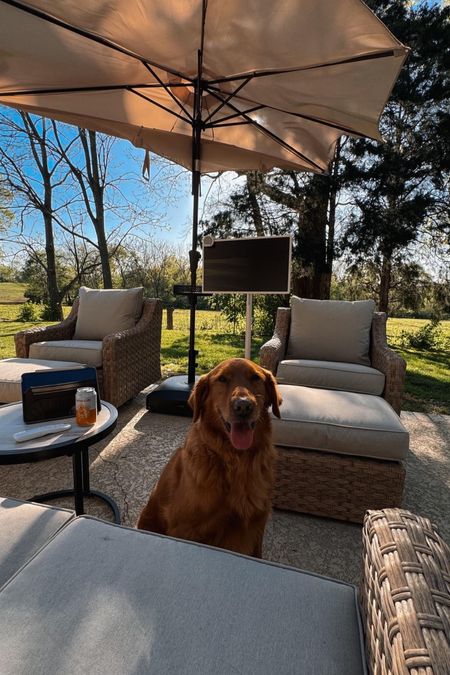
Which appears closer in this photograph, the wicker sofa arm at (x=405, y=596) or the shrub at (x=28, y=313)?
the wicker sofa arm at (x=405, y=596)

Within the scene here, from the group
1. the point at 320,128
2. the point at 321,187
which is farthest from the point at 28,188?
the point at 320,128

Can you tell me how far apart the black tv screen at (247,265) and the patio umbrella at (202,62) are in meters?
0.20

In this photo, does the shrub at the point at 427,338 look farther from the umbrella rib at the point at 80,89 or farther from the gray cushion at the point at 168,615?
the gray cushion at the point at 168,615

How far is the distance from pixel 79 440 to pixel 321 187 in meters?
6.14

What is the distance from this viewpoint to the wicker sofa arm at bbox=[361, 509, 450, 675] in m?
0.48

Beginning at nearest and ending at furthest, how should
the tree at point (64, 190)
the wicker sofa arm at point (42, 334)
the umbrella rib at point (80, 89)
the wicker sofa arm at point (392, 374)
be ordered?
the wicker sofa arm at point (392, 374)
the umbrella rib at point (80, 89)
the wicker sofa arm at point (42, 334)
the tree at point (64, 190)

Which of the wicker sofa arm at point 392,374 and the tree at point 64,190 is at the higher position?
the tree at point 64,190

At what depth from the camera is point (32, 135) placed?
771 cm

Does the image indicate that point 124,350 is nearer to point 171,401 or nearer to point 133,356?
point 133,356

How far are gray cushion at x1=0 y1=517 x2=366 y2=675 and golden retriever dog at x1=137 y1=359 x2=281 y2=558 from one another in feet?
1.45

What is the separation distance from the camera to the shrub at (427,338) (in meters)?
7.82

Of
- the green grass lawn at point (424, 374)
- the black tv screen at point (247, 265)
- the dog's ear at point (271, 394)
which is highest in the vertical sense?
the black tv screen at point (247, 265)

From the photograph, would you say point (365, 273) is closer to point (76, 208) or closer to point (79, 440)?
point (79, 440)

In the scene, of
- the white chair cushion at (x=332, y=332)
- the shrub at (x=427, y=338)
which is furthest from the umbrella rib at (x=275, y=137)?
the shrub at (x=427, y=338)
